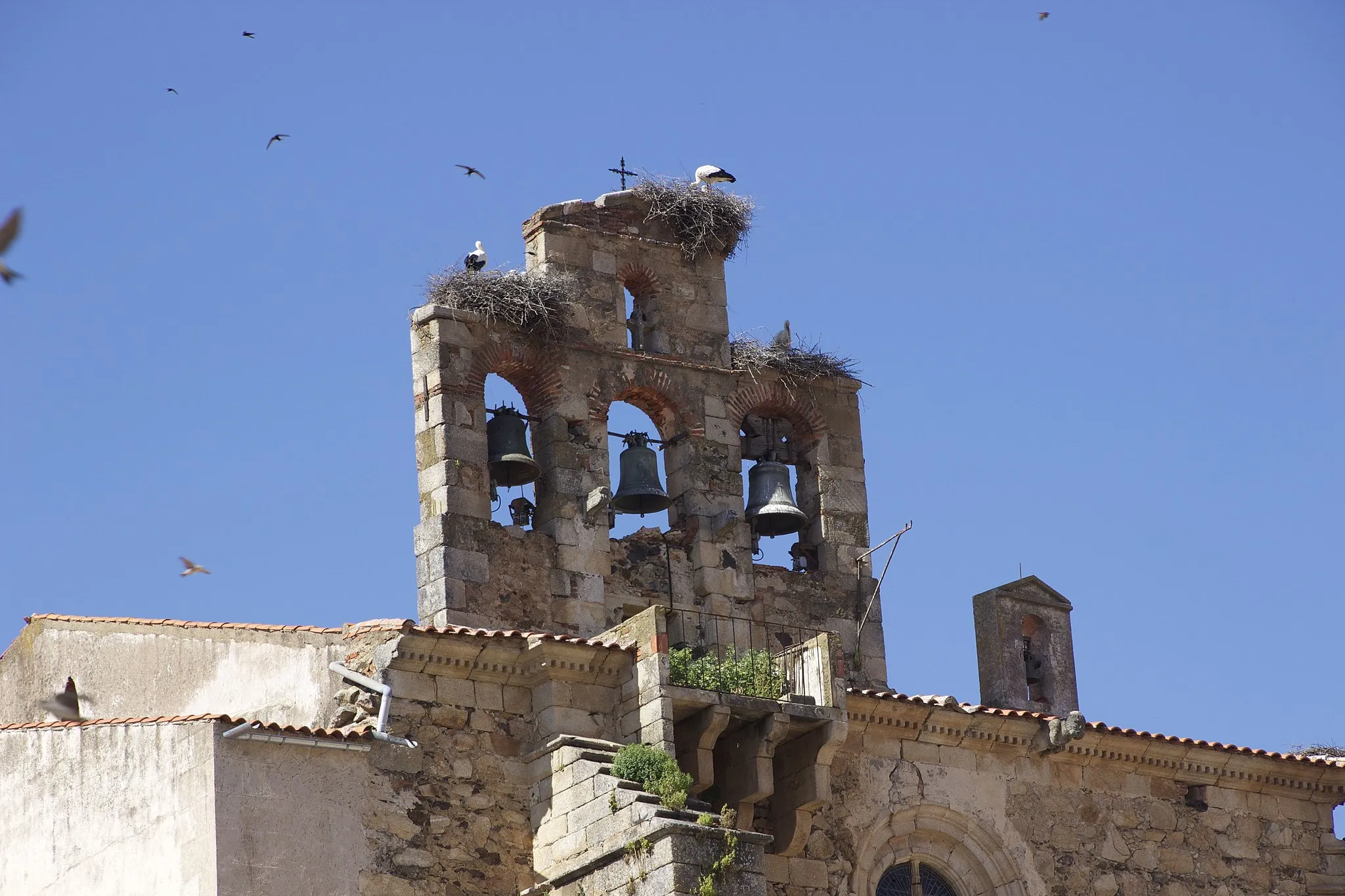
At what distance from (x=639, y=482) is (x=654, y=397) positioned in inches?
36.7

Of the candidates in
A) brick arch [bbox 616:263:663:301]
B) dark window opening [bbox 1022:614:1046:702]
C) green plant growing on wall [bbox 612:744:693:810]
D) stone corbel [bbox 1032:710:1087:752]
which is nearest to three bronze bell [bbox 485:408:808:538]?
brick arch [bbox 616:263:663:301]

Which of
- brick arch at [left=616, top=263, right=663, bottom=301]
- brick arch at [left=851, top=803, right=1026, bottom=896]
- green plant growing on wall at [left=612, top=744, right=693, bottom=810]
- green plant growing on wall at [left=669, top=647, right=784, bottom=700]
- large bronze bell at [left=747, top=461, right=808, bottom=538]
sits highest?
brick arch at [left=616, top=263, right=663, bottom=301]

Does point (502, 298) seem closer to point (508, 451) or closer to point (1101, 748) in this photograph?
point (508, 451)

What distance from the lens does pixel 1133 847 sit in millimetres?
22844

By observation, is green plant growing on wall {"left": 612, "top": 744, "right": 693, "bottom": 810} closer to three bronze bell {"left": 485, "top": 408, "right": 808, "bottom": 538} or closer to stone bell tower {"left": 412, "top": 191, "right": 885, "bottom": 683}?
stone bell tower {"left": 412, "top": 191, "right": 885, "bottom": 683}

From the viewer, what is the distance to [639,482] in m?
23.5

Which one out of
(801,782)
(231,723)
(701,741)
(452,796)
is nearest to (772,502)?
(801,782)

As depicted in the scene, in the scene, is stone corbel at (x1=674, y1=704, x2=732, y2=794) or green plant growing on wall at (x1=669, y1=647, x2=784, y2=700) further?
green plant growing on wall at (x1=669, y1=647, x2=784, y2=700)

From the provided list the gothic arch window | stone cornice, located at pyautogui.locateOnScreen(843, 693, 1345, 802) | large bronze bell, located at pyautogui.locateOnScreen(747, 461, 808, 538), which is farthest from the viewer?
large bronze bell, located at pyautogui.locateOnScreen(747, 461, 808, 538)

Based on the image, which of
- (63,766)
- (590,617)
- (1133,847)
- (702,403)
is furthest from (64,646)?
(1133,847)

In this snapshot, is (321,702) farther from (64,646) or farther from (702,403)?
(702,403)

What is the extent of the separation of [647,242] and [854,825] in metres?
6.10

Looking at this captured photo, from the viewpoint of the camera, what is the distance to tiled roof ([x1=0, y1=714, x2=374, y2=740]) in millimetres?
18625

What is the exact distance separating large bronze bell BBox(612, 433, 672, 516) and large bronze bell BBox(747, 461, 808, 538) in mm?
860
